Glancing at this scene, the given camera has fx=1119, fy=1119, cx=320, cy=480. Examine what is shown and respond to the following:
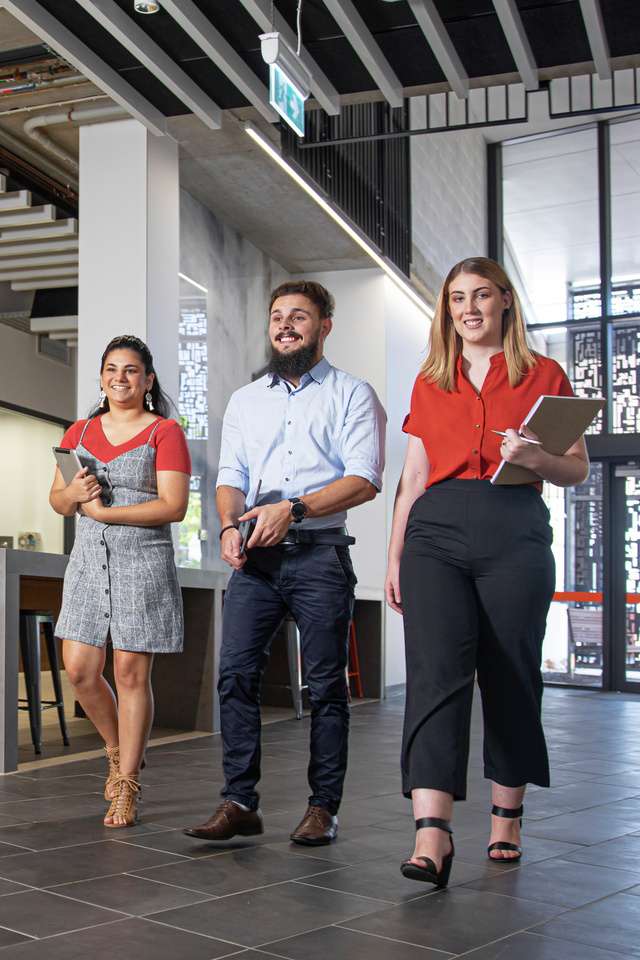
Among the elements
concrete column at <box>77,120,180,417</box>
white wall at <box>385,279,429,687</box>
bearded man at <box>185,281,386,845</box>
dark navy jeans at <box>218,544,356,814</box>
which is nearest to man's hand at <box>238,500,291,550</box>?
bearded man at <box>185,281,386,845</box>

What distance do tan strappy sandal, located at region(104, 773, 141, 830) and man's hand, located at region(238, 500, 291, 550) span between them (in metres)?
0.88

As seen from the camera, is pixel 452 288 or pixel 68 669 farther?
pixel 68 669

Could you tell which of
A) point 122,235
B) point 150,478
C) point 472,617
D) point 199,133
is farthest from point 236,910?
point 199,133

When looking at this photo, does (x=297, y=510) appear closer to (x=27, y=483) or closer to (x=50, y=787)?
(x=50, y=787)

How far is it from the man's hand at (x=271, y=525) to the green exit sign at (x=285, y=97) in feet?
7.52

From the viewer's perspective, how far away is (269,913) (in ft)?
7.32

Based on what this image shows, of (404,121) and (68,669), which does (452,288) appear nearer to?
(68,669)

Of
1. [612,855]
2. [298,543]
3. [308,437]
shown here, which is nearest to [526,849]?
[612,855]

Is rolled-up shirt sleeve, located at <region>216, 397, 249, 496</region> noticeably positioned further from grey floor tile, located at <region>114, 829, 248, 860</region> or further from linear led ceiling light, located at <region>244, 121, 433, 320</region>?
linear led ceiling light, located at <region>244, 121, 433, 320</region>

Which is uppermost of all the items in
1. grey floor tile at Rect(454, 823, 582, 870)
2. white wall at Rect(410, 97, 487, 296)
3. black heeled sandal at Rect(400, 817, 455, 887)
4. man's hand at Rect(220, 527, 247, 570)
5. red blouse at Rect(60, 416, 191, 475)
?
white wall at Rect(410, 97, 487, 296)

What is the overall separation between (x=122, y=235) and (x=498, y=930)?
439 centimetres

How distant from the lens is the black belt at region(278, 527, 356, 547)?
2871mm

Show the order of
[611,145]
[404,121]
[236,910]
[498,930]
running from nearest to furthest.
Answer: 1. [498,930]
2. [236,910]
3. [404,121]
4. [611,145]

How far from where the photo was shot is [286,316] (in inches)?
116
